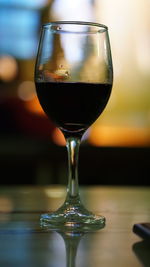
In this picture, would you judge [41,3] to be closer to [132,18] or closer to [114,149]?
[132,18]

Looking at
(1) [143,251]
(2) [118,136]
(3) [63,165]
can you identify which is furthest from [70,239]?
(2) [118,136]

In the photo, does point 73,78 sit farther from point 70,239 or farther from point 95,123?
point 95,123

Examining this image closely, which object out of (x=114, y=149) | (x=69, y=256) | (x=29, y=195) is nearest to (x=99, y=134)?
(x=114, y=149)

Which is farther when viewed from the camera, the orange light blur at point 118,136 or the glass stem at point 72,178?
the orange light blur at point 118,136

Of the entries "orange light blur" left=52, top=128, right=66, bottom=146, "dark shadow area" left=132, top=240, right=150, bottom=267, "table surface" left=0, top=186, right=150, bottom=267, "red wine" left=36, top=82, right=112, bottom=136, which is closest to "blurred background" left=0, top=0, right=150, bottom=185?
"orange light blur" left=52, top=128, right=66, bottom=146

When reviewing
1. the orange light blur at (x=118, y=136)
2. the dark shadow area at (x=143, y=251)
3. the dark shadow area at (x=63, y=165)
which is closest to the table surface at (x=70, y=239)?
the dark shadow area at (x=143, y=251)

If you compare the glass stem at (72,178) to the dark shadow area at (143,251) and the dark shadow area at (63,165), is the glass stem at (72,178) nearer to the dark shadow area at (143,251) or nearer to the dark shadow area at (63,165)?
the dark shadow area at (143,251)

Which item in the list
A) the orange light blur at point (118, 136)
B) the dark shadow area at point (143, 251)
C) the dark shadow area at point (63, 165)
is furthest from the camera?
the orange light blur at point (118, 136)
